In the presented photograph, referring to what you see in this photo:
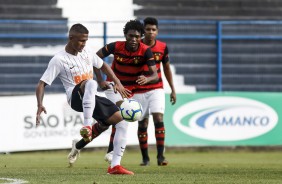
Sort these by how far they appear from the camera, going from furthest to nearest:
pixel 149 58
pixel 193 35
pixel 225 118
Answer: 1. pixel 193 35
2. pixel 225 118
3. pixel 149 58

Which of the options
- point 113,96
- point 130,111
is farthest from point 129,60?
point 130,111

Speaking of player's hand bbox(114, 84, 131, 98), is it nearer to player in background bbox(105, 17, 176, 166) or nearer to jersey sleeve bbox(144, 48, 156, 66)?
jersey sleeve bbox(144, 48, 156, 66)

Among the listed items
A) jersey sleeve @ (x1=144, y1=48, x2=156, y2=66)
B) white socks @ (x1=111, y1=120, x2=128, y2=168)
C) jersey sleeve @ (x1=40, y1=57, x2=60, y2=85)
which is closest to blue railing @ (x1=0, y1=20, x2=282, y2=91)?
jersey sleeve @ (x1=144, y1=48, x2=156, y2=66)

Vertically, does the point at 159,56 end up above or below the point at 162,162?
above

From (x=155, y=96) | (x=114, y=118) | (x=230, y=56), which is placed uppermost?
(x=114, y=118)

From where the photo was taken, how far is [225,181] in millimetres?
10195

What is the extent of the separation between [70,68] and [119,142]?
1.07m

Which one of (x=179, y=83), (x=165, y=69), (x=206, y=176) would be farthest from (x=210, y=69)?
(x=206, y=176)

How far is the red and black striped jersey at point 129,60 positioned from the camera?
13.0m

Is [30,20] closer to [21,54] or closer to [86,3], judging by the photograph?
[21,54]

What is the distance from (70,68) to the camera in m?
11.5

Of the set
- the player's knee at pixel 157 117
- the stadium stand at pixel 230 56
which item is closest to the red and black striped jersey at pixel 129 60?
the player's knee at pixel 157 117

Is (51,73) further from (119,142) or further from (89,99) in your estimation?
(119,142)

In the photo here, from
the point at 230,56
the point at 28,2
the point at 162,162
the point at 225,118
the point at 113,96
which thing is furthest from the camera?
the point at 28,2
